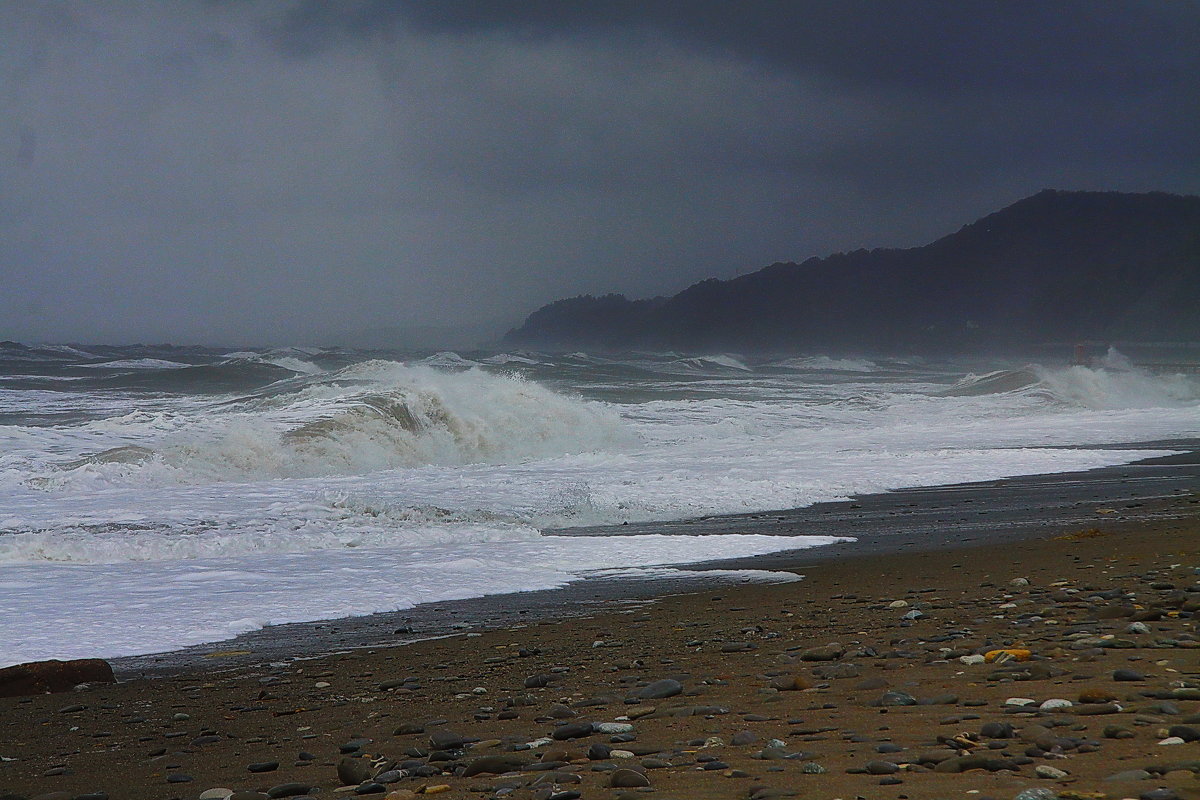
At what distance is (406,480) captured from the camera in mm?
14398

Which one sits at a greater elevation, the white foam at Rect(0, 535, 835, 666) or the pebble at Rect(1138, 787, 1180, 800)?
the pebble at Rect(1138, 787, 1180, 800)

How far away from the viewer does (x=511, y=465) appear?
16.8m

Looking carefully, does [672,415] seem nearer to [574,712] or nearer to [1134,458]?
[1134,458]

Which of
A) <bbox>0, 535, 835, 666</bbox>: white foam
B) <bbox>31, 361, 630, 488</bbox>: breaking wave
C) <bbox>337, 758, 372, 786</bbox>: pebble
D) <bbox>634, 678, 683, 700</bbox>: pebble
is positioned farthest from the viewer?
<bbox>31, 361, 630, 488</bbox>: breaking wave

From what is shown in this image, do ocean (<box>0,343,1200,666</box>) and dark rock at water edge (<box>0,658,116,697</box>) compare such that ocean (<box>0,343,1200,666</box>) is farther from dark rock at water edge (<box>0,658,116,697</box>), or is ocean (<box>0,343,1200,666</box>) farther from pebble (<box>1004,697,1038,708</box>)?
pebble (<box>1004,697,1038,708</box>)

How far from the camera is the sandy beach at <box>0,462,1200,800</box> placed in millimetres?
2613

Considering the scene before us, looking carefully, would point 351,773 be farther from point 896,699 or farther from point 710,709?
point 896,699

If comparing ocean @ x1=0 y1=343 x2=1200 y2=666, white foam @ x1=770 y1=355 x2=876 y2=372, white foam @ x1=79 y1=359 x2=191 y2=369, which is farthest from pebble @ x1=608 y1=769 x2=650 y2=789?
white foam @ x1=770 y1=355 x2=876 y2=372

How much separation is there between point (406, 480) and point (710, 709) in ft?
37.0

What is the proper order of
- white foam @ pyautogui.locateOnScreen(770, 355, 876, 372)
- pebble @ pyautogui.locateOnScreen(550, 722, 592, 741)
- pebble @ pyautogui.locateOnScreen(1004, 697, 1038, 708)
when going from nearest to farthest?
pebble @ pyautogui.locateOnScreen(1004, 697, 1038, 708) < pebble @ pyautogui.locateOnScreen(550, 722, 592, 741) < white foam @ pyautogui.locateOnScreen(770, 355, 876, 372)

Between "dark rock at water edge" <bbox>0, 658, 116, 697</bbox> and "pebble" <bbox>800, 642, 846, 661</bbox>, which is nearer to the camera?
"pebble" <bbox>800, 642, 846, 661</bbox>

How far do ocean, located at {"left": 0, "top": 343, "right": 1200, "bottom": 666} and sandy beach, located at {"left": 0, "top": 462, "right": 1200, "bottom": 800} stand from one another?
62.2 inches

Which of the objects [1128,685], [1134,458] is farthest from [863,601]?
[1134,458]

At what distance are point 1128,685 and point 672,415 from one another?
80.9 feet
